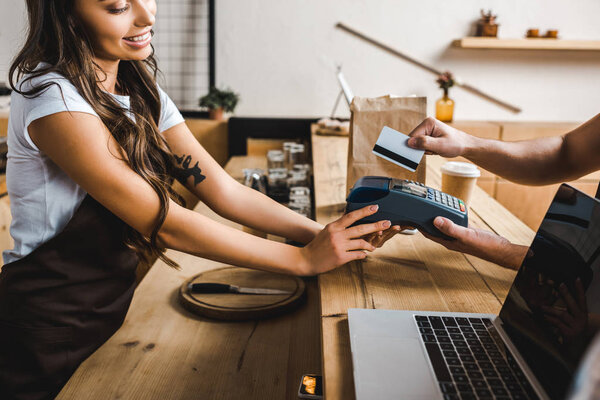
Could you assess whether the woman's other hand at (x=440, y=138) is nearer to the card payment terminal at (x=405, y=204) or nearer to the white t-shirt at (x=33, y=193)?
A: the card payment terminal at (x=405, y=204)

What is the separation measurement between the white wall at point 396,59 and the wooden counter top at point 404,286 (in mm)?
2394

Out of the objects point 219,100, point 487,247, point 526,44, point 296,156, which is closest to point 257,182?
point 296,156

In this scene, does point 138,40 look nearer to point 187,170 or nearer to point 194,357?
point 187,170

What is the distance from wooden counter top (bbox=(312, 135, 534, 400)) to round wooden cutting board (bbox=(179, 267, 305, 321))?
251 mm

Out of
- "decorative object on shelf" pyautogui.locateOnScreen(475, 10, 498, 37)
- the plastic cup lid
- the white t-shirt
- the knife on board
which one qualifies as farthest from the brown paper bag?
"decorative object on shelf" pyautogui.locateOnScreen(475, 10, 498, 37)

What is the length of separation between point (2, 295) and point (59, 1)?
584mm

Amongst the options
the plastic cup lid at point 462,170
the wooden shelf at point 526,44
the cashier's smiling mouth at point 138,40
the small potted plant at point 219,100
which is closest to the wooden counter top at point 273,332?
the plastic cup lid at point 462,170

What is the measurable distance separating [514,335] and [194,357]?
0.61m

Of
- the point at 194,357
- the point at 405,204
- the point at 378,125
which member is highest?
the point at 378,125

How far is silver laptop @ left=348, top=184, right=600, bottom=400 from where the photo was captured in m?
0.54

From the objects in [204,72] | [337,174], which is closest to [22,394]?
[337,174]

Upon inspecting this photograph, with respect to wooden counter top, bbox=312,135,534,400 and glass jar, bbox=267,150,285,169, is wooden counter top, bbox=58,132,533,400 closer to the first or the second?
wooden counter top, bbox=312,135,534,400

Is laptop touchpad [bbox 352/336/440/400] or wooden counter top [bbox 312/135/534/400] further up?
laptop touchpad [bbox 352/336/440/400]

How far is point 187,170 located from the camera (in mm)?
1286
